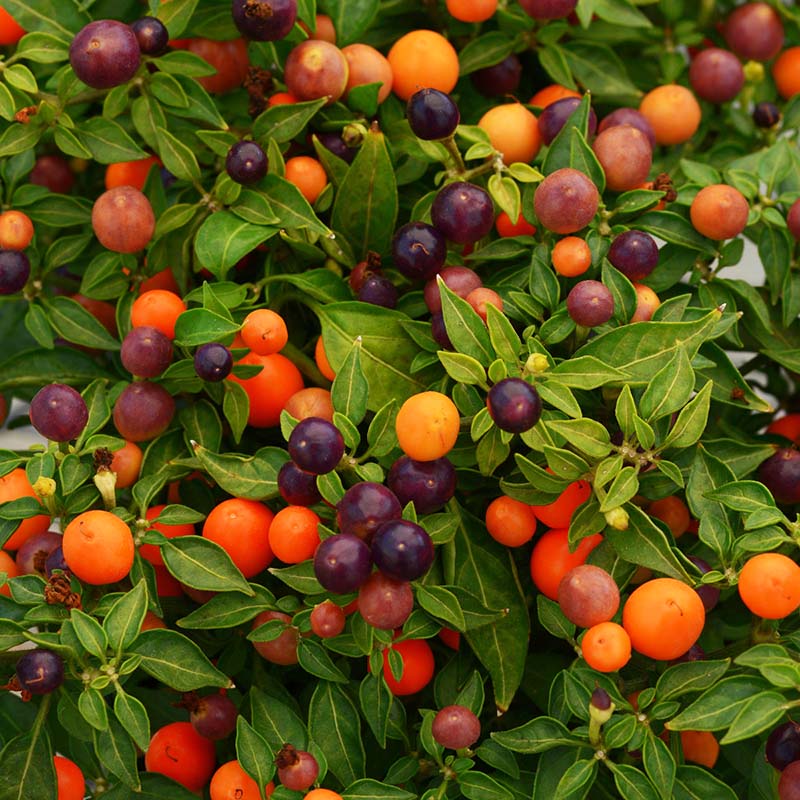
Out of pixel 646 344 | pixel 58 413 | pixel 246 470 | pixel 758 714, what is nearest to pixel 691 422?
pixel 646 344

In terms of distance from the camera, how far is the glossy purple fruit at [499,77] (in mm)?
874

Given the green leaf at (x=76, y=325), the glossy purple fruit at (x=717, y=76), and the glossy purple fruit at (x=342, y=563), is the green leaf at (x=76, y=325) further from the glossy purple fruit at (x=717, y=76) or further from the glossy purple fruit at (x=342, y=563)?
the glossy purple fruit at (x=717, y=76)

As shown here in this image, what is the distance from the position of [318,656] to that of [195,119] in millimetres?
389

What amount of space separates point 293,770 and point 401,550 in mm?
145

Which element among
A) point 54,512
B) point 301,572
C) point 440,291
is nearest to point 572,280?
point 440,291

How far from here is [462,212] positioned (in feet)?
2.31

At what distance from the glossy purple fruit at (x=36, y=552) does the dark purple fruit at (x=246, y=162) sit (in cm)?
26

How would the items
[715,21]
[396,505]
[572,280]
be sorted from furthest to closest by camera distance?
[715,21], [572,280], [396,505]

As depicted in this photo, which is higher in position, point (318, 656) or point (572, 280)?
point (572, 280)

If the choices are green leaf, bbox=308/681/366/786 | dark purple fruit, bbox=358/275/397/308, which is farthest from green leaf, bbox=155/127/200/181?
green leaf, bbox=308/681/366/786

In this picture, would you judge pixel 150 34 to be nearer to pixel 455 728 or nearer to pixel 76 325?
pixel 76 325

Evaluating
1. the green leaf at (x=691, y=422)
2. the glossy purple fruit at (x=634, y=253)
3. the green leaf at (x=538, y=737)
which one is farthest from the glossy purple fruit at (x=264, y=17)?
the green leaf at (x=538, y=737)

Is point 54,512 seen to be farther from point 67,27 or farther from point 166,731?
point 67,27

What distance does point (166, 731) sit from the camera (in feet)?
2.34
